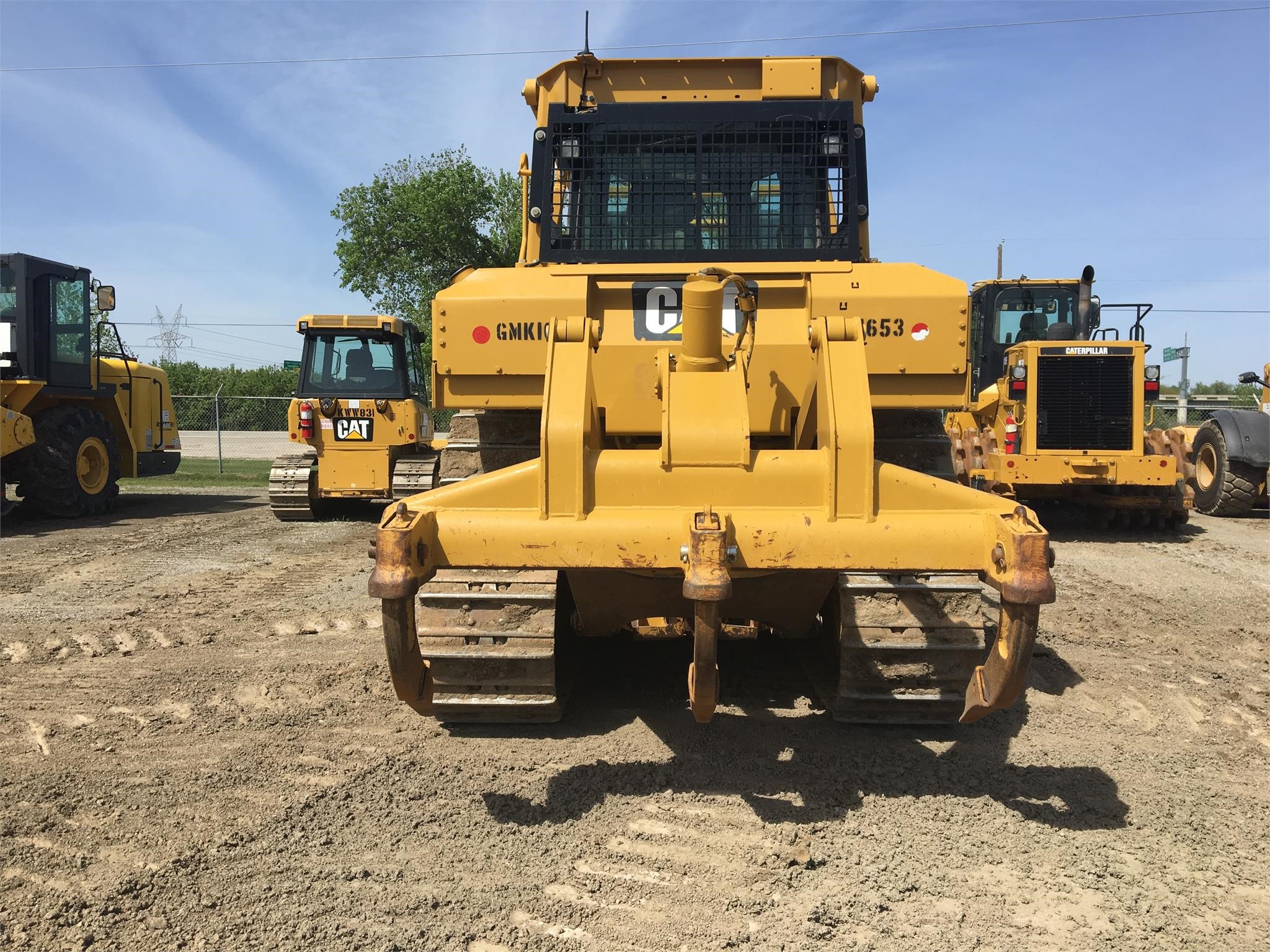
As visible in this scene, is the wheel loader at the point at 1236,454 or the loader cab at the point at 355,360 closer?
the loader cab at the point at 355,360

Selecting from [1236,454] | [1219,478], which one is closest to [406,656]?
[1236,454]

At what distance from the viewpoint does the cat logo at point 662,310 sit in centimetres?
402

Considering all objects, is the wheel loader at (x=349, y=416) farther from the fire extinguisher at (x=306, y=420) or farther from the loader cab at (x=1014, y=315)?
the loader cab at (x=1014, y=315)

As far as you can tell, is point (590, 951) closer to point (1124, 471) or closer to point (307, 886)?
point (307, 886)

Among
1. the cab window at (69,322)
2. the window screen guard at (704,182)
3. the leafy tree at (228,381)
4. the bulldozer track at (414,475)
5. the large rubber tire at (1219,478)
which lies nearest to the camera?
the window screen guard at (704,182)

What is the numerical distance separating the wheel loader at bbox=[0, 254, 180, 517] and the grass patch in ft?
8.22

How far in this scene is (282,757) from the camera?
371 cm

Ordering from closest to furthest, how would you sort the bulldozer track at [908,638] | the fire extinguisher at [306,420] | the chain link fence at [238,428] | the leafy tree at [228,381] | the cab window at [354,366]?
1. the bulldozer track at [908,638]
2. the fire extinguisher at [306,420]
3. the cab window at [354,366]
4. the chain link fence at [238,428]
5. the leafy tree at [228,381]

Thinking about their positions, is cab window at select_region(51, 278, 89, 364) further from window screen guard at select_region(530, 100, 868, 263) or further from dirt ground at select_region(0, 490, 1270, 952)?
window screen guard at select_region(530, 100, 868, 263)

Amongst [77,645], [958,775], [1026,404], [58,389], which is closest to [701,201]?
[958,775]

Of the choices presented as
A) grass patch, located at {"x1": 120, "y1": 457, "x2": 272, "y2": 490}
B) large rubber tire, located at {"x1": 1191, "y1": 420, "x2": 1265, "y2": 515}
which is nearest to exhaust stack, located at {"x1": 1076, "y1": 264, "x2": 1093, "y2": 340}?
large rubber tire, located at {"x1": 1191, "y1": 420, "x2": 1265, "y2": 515}

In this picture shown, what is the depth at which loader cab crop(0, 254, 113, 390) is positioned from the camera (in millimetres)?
11367

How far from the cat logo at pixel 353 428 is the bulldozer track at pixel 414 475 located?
580mm

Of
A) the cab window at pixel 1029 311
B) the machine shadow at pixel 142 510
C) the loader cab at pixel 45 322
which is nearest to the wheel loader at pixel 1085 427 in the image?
the cab window at pixel 1029 311
